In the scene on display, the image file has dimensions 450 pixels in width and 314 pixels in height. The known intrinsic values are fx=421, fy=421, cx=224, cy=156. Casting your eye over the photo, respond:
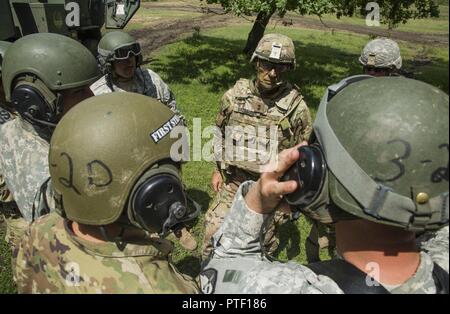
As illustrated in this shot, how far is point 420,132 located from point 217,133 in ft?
9.83

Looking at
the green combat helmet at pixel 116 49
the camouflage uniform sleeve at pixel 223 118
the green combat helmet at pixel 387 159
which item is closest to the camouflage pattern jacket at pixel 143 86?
the green combat helmet at pixel 116 49

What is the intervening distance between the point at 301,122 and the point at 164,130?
2.38 metres

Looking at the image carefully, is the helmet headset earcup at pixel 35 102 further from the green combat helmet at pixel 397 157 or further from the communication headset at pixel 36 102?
the green combat helmet at pixel 397 157

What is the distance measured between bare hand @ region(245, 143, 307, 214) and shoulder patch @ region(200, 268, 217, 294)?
33 centimetres

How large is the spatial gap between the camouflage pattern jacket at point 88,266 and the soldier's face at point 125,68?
3.03 meters

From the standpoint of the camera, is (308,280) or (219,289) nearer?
(308,280)

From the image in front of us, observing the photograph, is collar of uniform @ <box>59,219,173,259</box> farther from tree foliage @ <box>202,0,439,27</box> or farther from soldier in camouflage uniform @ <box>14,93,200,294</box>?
tree foliage @ <box>202,0,439,27</box>

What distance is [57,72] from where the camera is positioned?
2.68 m

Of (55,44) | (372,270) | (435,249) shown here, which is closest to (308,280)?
(372,270)

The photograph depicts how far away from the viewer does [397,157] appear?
56.1 inches

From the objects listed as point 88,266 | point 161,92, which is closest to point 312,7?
point 161,92

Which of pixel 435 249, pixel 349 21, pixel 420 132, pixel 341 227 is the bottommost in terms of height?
pixel 349 21

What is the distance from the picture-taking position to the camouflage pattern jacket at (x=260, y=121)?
13.3ft

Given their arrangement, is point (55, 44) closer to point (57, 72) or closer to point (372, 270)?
point (57, 72)
